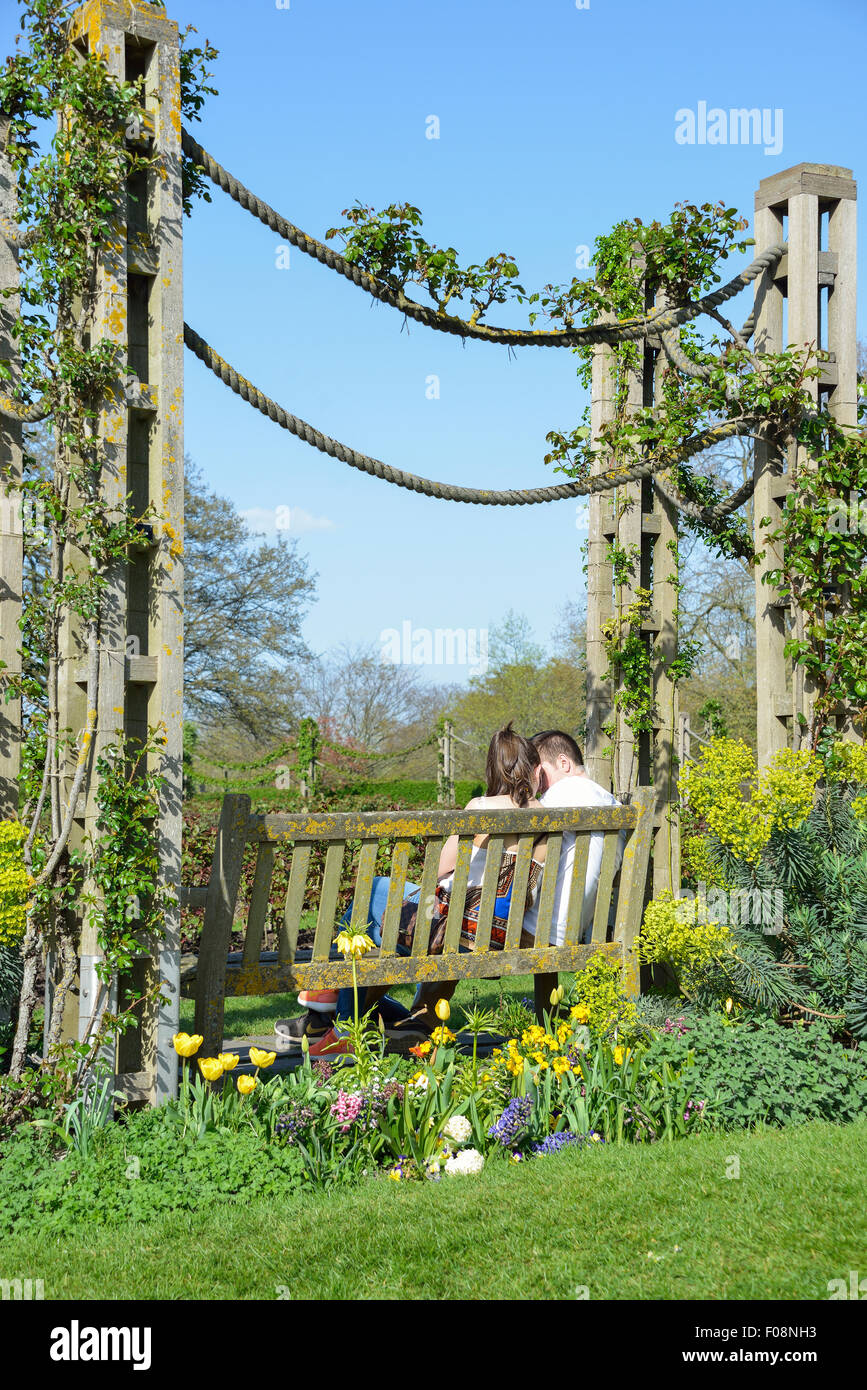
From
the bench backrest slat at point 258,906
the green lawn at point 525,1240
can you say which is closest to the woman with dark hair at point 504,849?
the bench backrest slat at point 258,906

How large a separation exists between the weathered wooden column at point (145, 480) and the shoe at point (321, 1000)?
124 centimetres

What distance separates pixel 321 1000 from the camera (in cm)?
498

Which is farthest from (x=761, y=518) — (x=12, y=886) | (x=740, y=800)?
(x=12, y=886)

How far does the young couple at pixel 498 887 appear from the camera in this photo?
4.67 metres

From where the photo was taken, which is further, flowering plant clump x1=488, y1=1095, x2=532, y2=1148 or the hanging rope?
the hanging rope

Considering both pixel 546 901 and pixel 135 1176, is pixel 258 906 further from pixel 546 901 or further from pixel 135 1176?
pixel 546 901

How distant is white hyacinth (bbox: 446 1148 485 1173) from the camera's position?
11.7ft

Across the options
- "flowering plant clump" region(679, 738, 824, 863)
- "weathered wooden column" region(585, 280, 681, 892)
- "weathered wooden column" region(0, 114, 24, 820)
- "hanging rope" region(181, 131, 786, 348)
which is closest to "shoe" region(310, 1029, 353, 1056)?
"weathered wooden column" region(0, 114, 24, 820)

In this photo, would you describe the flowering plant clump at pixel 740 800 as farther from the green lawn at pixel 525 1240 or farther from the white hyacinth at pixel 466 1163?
the white hyacinth at pixel 466 1163

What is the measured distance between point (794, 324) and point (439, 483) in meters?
2.13

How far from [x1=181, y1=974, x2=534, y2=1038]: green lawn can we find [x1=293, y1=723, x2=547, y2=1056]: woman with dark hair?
111 centimetres

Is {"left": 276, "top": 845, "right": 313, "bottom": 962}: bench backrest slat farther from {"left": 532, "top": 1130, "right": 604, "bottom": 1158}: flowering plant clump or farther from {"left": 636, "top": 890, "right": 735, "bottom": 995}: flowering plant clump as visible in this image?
{"left": 636, "top": 890, "right": 735, "bottom": 995}: flowering plant clump
